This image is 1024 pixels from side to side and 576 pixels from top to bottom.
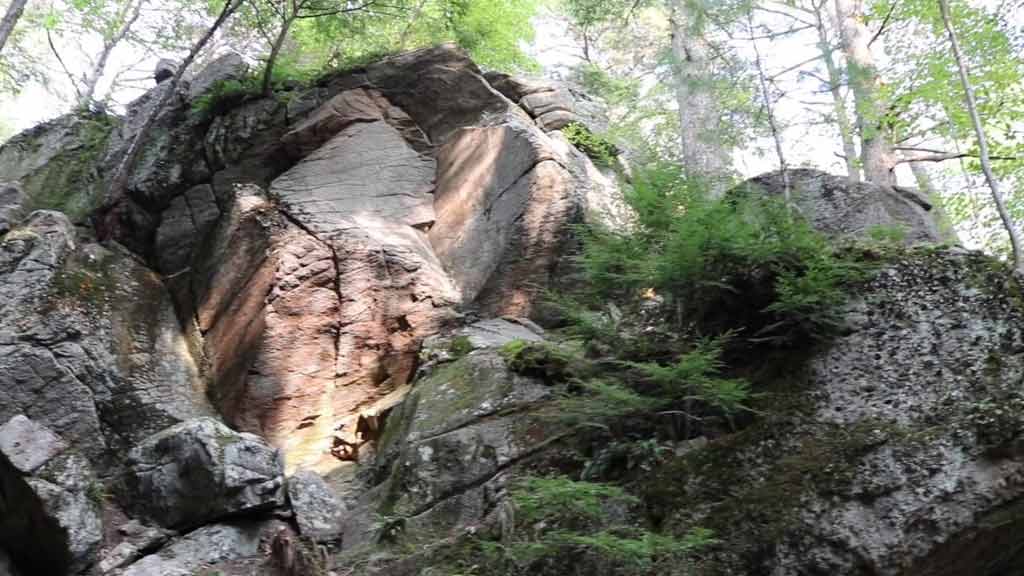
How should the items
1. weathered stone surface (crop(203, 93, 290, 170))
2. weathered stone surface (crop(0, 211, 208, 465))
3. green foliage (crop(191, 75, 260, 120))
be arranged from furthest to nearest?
green foliage (crop(191, 75, 260, 120)) → weathered stone surface (crop(203, 93, 290, 170)) → weathered stone surface (crop(0, 211, 208, 465))

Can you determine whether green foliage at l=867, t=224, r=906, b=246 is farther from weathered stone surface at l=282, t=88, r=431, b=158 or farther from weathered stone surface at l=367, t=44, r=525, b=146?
weathered stone surface at l=282, t=88, r=431, b=158

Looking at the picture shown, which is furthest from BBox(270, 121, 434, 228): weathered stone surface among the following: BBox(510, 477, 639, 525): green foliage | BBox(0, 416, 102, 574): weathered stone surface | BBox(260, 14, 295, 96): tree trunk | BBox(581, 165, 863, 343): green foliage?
BBox(510, 477, 639, 525): green foliage

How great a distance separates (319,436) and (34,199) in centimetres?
647

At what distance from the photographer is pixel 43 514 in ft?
22.9

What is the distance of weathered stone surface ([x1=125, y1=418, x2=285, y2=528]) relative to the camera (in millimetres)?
7320

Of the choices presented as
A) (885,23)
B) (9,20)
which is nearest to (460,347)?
(9,20)

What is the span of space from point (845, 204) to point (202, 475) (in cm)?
661

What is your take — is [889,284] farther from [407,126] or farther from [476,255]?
[407,126]

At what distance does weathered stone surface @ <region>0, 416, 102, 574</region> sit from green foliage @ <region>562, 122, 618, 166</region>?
762cm

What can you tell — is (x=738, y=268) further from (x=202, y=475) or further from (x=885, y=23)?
(x=885, y=23)

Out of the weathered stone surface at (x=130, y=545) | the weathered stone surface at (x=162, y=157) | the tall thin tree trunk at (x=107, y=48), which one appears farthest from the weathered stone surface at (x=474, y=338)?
the tall thin tree trunk at (x=107, y=48)

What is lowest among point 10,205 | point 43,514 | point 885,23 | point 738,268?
point 43,514

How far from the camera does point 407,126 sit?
12188 mm

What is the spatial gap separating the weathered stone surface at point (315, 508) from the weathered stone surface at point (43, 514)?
1.72 metres
